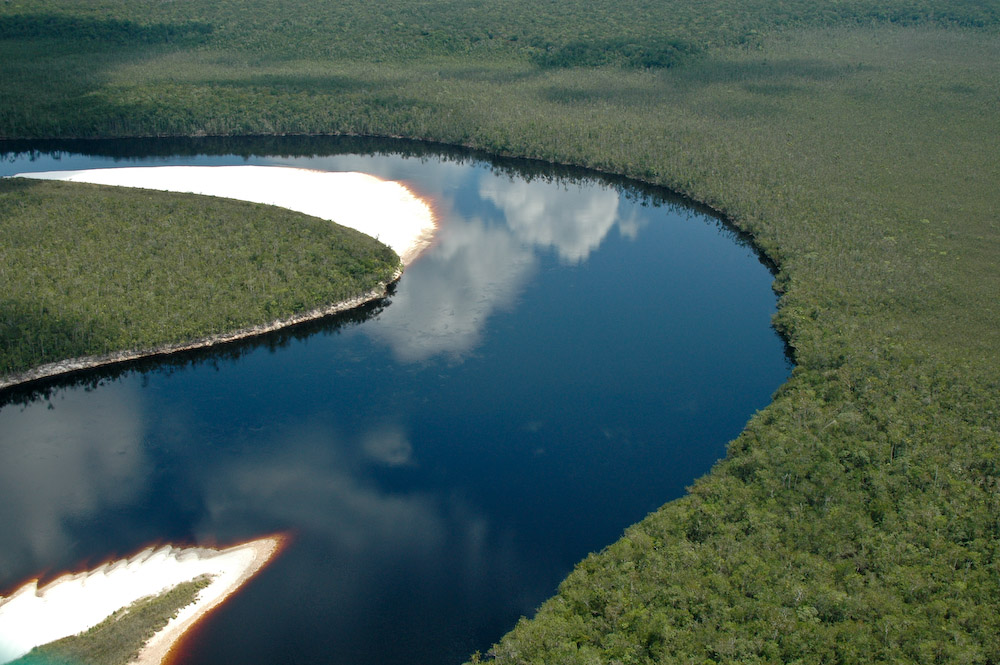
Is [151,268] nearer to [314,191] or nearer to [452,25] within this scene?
[314,191]

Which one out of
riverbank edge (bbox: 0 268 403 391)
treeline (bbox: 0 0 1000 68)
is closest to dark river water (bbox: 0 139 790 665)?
riverbank edge (bbox: 0 268 403 391)

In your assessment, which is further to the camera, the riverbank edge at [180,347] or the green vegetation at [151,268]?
the green vegetation at [151,268]

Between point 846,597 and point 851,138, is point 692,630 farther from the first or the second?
point 851,138

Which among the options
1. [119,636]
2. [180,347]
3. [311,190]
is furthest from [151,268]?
[119,636]

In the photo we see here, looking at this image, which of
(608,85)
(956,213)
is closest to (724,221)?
(956,213)

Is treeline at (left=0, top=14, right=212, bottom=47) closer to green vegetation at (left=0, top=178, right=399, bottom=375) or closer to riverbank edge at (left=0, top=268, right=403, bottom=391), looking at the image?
green vegetation at (left=0, top=178, right=399, bottom=375)

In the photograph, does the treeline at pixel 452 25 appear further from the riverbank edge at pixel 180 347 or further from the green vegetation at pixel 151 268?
the riverbank edge at pixel 180 347

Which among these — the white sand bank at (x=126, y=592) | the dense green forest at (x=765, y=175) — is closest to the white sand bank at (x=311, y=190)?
the dense green forest at (x=765, y=175)
